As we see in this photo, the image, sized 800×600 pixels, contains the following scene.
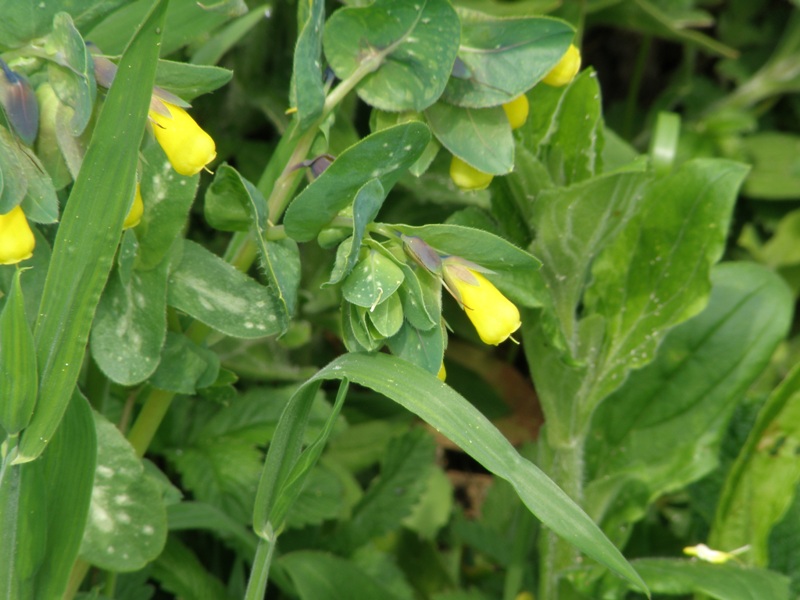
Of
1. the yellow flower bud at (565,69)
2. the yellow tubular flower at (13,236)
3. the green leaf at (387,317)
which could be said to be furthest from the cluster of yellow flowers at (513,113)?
the yellow tubular flower at (13,236)

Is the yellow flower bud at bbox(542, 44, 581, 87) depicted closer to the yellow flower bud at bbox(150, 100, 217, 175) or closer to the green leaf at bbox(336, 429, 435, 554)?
the yellow flower bud at bbox(150, 100, 217, 175)

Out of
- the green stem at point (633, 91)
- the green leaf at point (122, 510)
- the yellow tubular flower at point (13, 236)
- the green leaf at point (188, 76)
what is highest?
the green leaf at point (188, 76)

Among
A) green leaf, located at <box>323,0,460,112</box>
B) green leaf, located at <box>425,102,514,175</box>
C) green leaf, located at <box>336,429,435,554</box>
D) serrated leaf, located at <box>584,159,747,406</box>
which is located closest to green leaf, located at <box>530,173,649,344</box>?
serrated leaf, located at <box>584,159,747,406</box>

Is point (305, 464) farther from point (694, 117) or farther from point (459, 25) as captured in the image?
point (694, 117)

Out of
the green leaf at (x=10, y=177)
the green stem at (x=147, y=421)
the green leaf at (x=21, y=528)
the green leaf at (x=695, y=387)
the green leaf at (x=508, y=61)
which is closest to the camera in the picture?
the green leaf at (x=10, y=177)

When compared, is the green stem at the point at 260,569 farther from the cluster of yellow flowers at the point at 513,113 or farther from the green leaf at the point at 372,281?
the cluster of yellow flowers at the point at 513,113

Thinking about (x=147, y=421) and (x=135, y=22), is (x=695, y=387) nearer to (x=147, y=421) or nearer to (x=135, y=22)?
(x=147, y=421)
